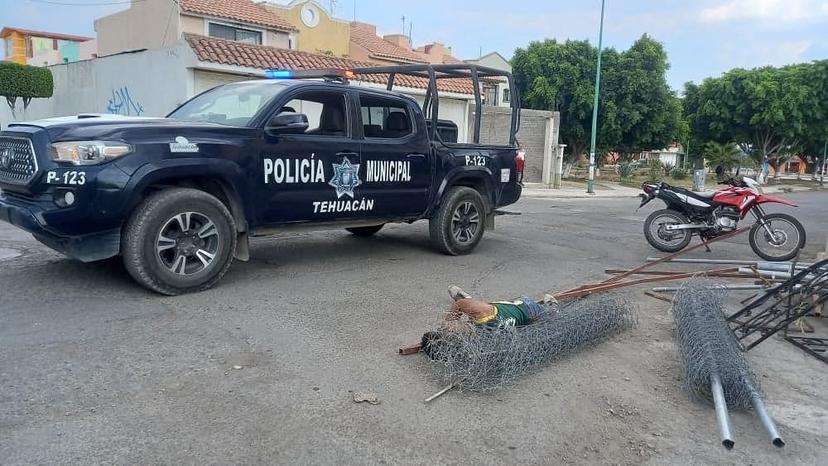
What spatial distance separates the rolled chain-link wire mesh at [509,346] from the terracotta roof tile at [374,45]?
28.9 m

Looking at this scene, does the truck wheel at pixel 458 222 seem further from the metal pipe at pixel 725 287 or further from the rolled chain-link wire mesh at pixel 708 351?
the rolled chain-link wire mesh at pixel 708 351

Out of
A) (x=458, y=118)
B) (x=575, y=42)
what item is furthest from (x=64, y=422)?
(x=575, y=42)

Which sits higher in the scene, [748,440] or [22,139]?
[22,139]

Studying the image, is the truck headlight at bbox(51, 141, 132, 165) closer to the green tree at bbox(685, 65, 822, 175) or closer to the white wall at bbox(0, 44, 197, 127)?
the white wall at bbox(0, 44, 197, 127)

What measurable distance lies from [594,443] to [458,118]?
68.9 feet

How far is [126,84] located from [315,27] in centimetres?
1424

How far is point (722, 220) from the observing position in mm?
9172

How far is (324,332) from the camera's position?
15.4 ft

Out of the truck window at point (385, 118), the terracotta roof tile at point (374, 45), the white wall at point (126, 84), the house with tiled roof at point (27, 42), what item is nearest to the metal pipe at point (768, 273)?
the truck window at point (385, 118)

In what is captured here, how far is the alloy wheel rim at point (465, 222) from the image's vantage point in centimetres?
800

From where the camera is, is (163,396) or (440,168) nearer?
(163,396)

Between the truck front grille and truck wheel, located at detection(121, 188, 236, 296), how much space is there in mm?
824

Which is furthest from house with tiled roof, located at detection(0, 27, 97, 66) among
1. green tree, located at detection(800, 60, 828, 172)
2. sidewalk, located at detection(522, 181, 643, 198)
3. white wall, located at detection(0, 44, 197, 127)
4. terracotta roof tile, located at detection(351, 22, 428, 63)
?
green tree, located at detection(800, 60, 828, 172)

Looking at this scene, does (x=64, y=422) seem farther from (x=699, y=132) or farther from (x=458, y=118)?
(x=699, y=132)
